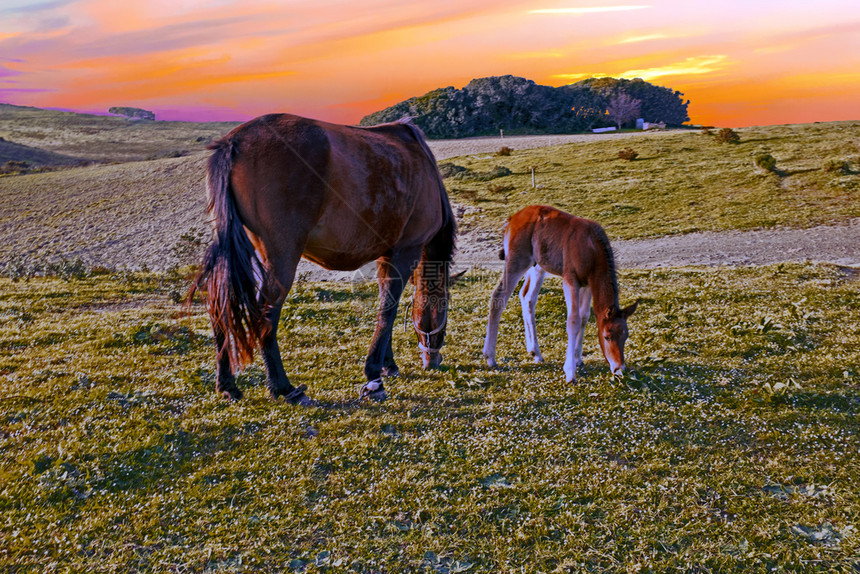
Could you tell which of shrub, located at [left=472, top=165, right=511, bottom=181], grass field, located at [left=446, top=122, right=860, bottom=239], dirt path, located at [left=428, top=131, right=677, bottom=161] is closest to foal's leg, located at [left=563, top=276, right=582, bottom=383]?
grass field, located at [left=446, top=122, right=860, bottom=239]

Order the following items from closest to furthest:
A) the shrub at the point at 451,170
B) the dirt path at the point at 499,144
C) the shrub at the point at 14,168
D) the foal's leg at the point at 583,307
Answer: the foal's leg at the point at 583,307, the shrub at the point at 451,170, the dirt path at the point at 499,144, the shrub at the point at 14,168

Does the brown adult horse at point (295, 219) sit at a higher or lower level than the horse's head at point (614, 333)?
higher

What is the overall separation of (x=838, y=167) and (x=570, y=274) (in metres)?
34.3

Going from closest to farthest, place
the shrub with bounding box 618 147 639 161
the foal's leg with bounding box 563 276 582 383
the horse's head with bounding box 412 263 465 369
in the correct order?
the foal's leg with bounding box 563 276 582 383
the horse's head with bounding box 412 263 465 369
the shrub with bounding box 618 147 639 161

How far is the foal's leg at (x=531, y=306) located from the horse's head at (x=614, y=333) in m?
2.00

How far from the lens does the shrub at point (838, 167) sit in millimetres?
33184

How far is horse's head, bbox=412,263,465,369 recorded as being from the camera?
9.74 metres

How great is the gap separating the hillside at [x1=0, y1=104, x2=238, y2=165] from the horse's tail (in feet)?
312

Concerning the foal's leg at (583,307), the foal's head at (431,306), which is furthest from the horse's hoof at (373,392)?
the foal's leg at (583,307)

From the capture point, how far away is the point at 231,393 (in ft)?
28.0

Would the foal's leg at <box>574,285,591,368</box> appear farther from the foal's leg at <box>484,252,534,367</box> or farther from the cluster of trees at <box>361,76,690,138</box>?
the cluster of trees at <box>361,76,690,138</box>

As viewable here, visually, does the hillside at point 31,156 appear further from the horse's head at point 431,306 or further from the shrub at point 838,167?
the shrub at point 838,167

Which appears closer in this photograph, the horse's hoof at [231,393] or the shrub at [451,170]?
the horse's hoof at [231,393]

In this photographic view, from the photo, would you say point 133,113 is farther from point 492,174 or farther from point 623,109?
point 492,174
